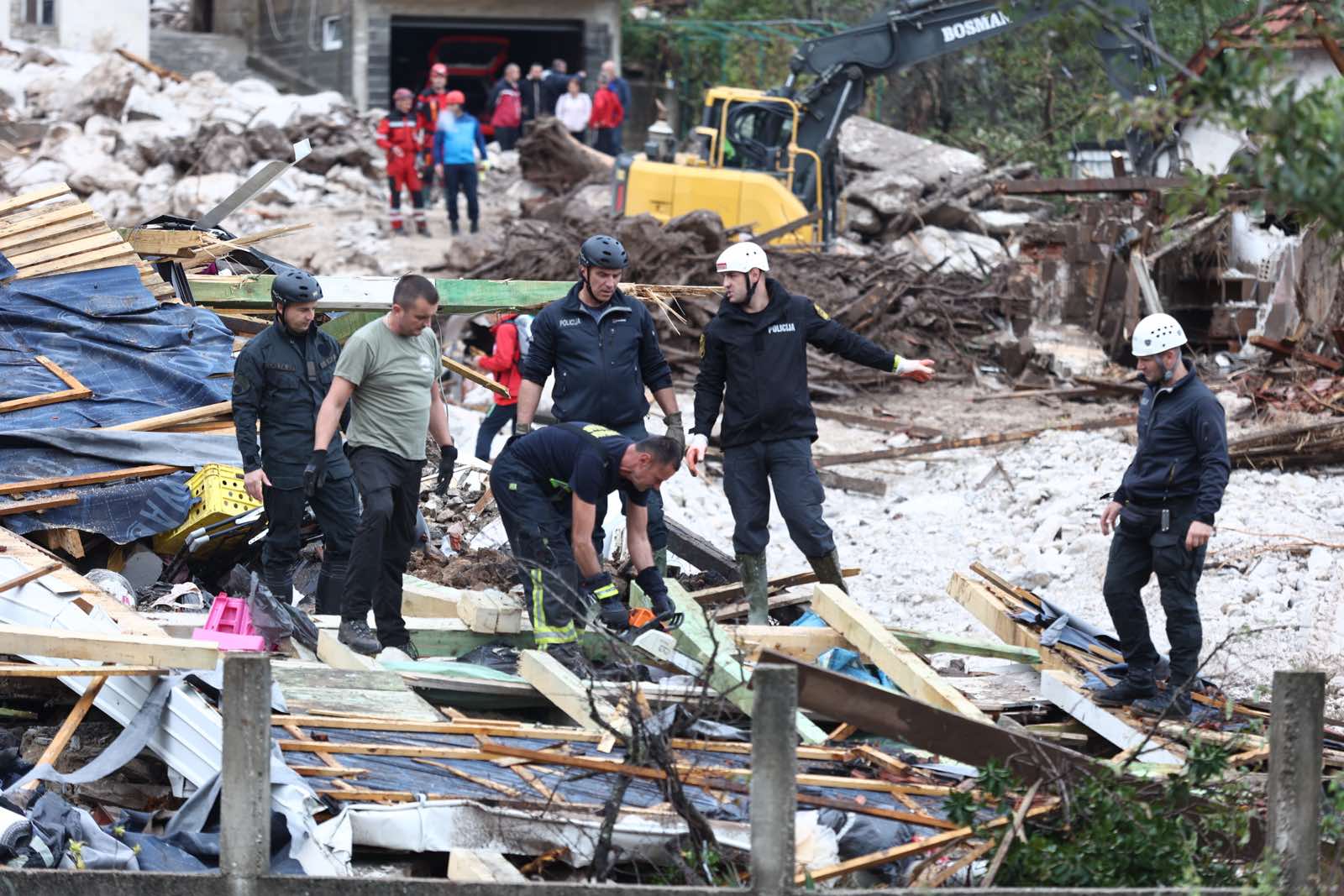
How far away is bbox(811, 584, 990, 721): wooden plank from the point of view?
654 centimetres

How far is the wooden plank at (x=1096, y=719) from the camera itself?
624 cm

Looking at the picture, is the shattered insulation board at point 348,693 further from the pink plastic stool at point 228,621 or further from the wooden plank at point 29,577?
the wooden plank at point 29,577

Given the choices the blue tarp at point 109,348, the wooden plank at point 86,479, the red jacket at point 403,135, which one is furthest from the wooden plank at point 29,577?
the red jacket at point 403,135

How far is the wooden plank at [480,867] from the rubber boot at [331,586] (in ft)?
9.22

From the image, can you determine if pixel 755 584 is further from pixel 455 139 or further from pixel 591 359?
pixel 455 139

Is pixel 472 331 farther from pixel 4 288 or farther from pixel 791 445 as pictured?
pixel 791 445

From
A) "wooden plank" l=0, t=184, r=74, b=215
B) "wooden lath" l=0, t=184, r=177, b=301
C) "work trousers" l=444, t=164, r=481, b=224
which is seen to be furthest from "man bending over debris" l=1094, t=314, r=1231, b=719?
"work trousers" l=444, t=164, r=481, b=224

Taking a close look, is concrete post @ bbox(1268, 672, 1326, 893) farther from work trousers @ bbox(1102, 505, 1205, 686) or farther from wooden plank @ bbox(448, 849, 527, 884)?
wooden plank @ bbox(448, 849, 527, 884)

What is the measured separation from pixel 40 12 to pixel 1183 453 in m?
27.0

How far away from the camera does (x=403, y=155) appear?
2094cm

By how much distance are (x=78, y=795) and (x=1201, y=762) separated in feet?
12.5

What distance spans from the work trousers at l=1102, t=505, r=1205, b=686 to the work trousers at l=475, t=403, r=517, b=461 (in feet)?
18.3

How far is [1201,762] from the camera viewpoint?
17.3 ft

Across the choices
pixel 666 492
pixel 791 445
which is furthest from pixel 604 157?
pixel 791 445
